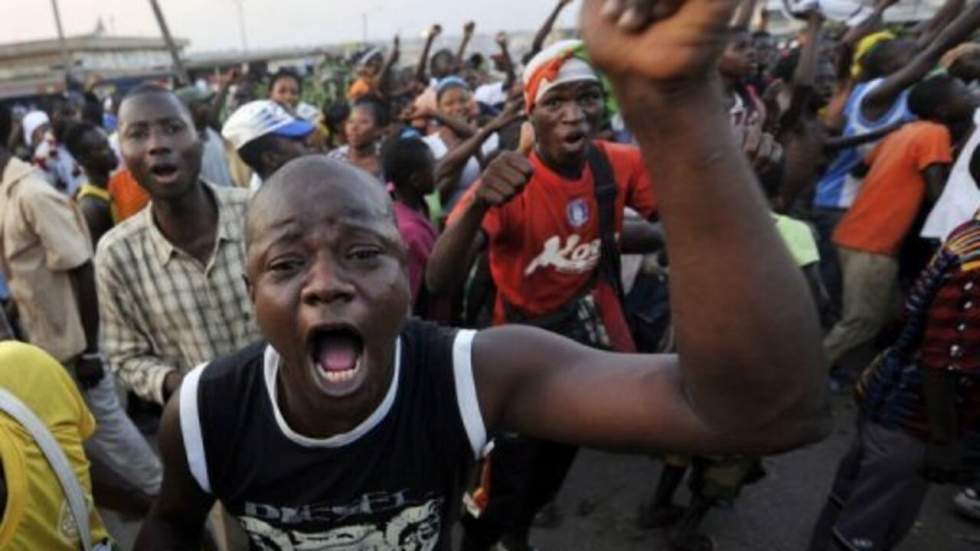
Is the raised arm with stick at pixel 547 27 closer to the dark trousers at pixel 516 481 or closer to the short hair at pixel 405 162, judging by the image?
the short hair at pixel 405 162

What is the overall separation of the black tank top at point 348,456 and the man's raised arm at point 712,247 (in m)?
0.52

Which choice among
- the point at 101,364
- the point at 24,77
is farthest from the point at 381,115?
the point at 24,77

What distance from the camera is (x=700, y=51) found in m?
0.77

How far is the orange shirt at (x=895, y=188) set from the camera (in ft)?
13.7

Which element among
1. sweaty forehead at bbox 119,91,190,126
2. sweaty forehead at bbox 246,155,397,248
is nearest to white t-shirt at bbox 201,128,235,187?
sweaty forehead at bbox 119,91,190,126

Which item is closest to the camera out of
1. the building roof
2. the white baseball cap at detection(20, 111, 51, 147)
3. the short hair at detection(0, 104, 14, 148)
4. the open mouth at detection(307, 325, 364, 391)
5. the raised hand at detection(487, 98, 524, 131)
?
the open mouth at detection(307, 325, 364, 391)

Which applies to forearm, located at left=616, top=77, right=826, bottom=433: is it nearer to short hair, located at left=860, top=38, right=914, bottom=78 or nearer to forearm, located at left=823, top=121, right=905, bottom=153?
forearm, located at left=823, top=121, right=905, bottom=153

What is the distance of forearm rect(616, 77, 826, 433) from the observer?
84 centimetres

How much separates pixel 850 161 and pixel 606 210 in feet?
9.16

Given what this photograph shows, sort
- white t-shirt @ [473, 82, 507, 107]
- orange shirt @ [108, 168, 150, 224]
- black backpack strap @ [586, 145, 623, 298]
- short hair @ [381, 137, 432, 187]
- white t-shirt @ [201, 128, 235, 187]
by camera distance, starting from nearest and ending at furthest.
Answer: black backpack strap @ [586, 145, 623, 298]
short hair @ [381, 137, 432, 187]
orange shirt @ [108, 168, 150, 224]
white t-shirt @ [201, 128, 235, 187]
white t-shirt @ [473, 82, 507, 107]

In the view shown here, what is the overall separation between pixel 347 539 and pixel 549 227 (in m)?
1.66

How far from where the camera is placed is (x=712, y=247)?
871mm

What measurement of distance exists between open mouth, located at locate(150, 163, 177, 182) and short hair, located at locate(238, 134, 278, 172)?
1095 millimetres

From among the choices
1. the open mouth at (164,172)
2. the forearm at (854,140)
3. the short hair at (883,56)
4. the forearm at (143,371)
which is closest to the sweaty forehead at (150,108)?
the open mouth at (164,172)
